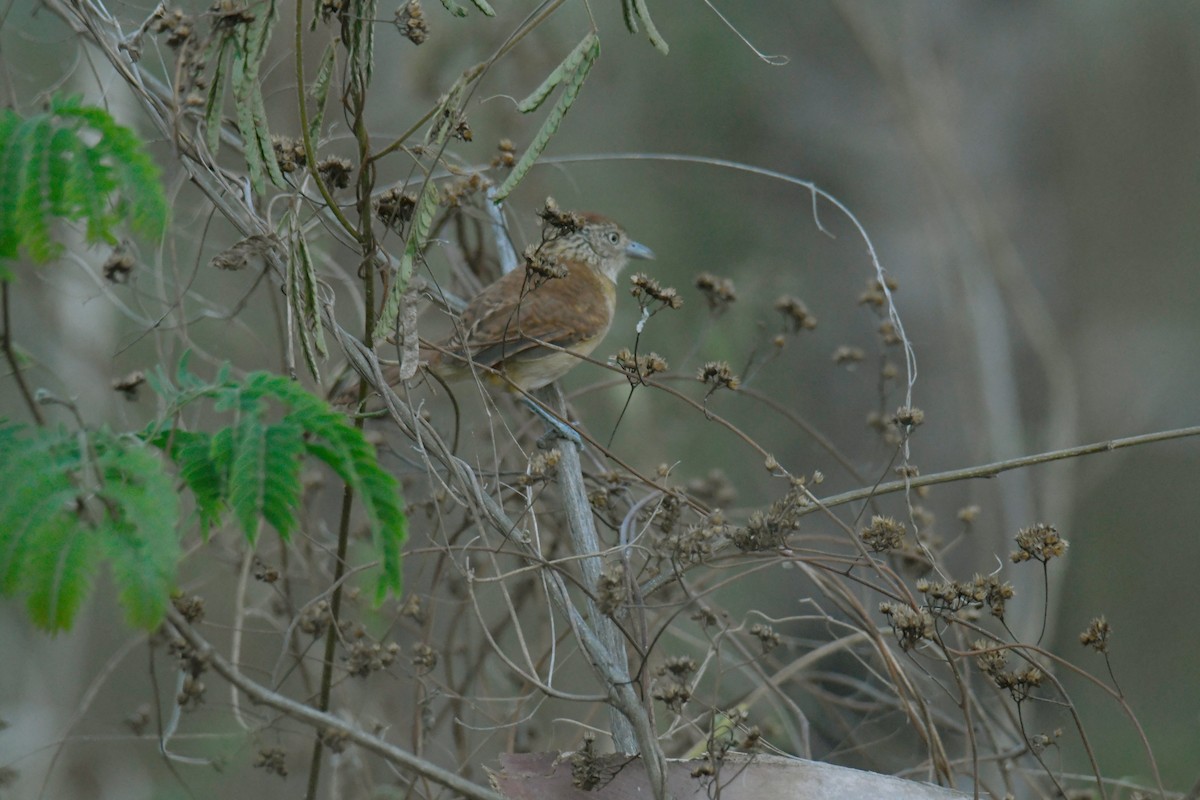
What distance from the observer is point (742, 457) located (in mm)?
8234

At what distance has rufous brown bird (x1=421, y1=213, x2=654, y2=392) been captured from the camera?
13.0 ft

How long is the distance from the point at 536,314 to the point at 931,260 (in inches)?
153

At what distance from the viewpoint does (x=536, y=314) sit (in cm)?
450

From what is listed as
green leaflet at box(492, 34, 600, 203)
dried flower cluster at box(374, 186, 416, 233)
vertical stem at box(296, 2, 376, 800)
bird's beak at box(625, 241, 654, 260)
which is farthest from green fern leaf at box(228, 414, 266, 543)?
bird's beak at box(625, 241, 654, 260)

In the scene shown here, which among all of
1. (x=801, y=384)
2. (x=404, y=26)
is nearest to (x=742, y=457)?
(x=801, y=384)

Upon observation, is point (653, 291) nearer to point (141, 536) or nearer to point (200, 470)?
point (200, 470)

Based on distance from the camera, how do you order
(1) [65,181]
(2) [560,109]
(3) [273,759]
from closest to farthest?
(1) [65,181] → (2) [560,109] → (3) [273,759]

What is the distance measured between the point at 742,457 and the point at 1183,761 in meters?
3.62

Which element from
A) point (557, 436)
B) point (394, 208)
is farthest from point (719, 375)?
point (557, 436)

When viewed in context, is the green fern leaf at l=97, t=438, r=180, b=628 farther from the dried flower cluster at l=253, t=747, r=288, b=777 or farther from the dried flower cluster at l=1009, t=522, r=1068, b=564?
the dried flower cluster at l=1009, t=522, r=1068, b=564

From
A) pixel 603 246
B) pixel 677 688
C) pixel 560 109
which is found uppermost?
pixel 603 246

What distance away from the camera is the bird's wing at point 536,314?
13.2 ft

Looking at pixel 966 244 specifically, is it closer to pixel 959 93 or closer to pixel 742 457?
pixel 959 93

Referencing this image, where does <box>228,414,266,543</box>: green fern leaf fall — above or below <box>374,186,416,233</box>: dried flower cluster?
below
